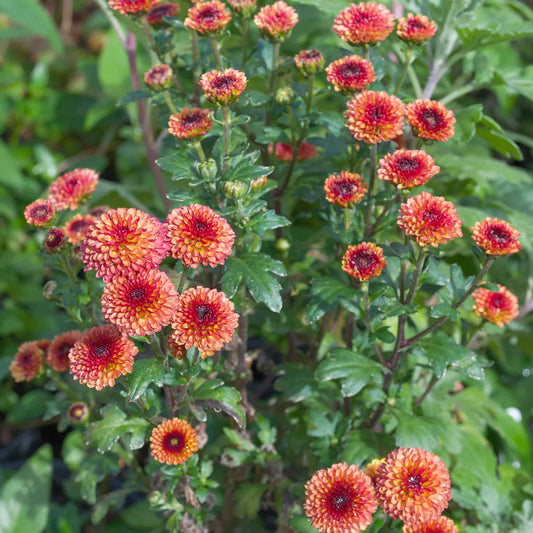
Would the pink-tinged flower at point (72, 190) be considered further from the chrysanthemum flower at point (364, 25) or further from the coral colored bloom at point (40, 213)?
the chrysanthemum flower at point (364, 25)

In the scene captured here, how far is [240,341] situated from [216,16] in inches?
24.5

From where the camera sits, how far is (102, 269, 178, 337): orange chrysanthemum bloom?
851 millimetres

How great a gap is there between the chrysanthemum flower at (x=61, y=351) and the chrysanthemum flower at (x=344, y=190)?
56 centimetres

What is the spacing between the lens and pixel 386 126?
104cm

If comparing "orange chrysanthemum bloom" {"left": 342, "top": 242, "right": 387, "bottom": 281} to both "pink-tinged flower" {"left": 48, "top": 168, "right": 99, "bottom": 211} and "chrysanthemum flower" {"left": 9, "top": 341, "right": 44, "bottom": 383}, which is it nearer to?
"pink-tinged flower" {"left": 48, "top": 168, "right": 99, "bottom": 211}

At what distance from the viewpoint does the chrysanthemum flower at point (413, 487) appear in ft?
2.83

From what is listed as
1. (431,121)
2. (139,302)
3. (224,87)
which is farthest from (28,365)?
(431,121)

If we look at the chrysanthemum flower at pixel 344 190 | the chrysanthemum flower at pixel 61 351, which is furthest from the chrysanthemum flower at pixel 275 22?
the chrysanthemum flower at pixel 61 351

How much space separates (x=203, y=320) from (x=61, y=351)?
0.48 metres

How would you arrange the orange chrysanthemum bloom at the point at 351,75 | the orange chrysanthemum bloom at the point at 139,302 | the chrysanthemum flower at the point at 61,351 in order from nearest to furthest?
1. the orange chrysanthemum bloom at the point at 139,302
2. the orange chrysanthemum bloom at the point at 351,75
3. the chrysanthemum flower at the point at 61,351

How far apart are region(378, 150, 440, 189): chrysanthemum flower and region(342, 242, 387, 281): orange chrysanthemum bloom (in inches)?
4.8

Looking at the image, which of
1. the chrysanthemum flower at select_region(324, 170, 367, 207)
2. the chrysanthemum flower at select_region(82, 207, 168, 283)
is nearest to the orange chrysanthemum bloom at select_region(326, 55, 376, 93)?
the chrysanthemum flower at select_region(324, 170, 367, 207)

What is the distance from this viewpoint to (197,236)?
0.90 m

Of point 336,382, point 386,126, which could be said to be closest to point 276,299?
point 386,126
